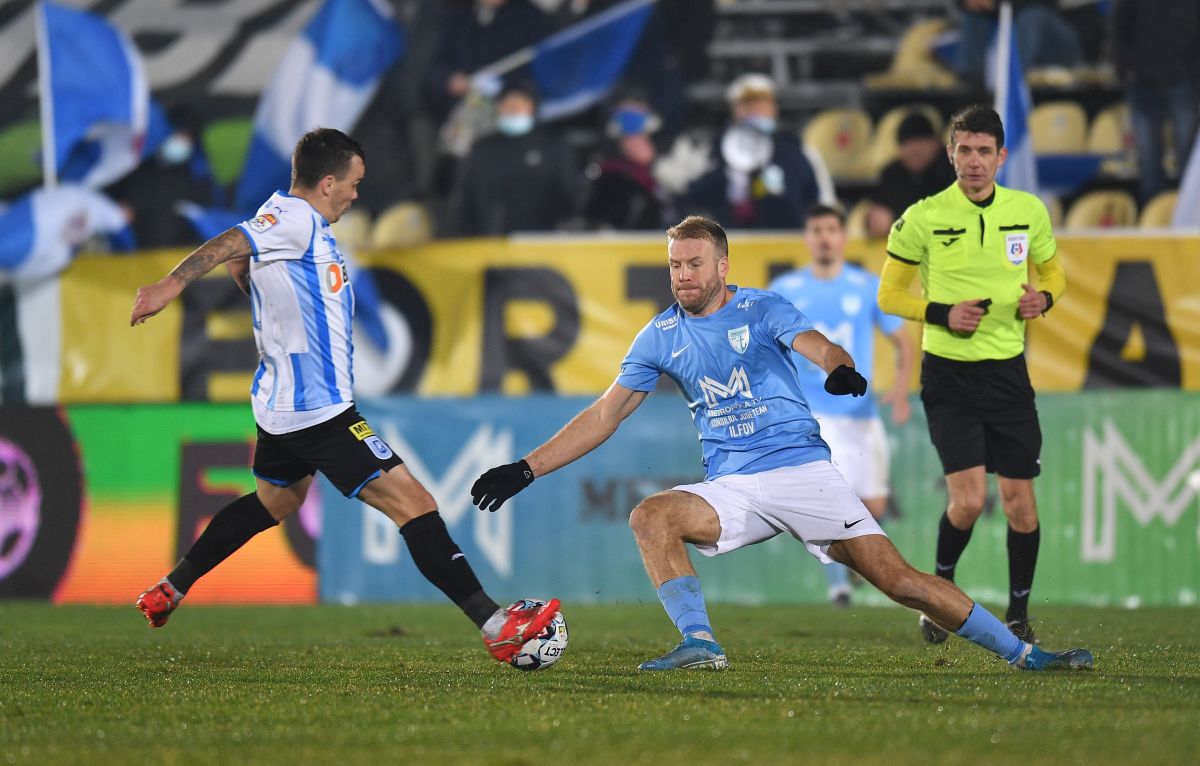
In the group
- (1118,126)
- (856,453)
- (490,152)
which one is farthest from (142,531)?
(1118,126)

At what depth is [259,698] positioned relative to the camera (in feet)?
19.0

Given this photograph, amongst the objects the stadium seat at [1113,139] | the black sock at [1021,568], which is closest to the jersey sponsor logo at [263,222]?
the black sock at [1021,568]

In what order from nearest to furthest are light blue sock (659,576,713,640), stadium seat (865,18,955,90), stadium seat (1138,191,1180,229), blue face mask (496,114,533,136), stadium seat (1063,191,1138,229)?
1. light blue sock (659,576,713,640)
2. stadium seat (1138,191,1180,229)
3. stadium seat (1063,191,1138,229)
4. blue face mask (496,114,533,136)
5. stadium seat (865,18,955,90)

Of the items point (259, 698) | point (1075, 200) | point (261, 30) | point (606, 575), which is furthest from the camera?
point (261, 30)

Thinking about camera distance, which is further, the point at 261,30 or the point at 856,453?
the point at 261,30

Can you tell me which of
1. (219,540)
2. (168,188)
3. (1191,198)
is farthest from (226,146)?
(219,540)

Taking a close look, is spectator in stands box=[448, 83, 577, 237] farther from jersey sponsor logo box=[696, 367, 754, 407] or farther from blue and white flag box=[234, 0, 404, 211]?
jersey sponsor logo box=[696, 367, 754, 407]

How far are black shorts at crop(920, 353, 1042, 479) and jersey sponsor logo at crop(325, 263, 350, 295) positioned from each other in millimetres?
2762

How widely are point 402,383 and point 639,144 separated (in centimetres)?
357

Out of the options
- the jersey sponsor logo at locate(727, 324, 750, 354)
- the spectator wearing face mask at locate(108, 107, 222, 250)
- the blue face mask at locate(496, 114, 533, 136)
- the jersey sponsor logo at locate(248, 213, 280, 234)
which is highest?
the blue face mask at locate(496, 114, 533, 136)

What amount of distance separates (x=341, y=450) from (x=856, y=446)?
467 centimetres

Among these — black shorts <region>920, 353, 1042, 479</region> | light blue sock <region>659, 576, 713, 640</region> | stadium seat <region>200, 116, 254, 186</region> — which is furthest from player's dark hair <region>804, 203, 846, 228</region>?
stadium seat <region>200, 116, 254, 186</region>

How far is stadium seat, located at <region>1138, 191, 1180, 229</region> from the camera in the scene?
44.6ft

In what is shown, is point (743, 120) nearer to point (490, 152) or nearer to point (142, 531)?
point (490, 152)
